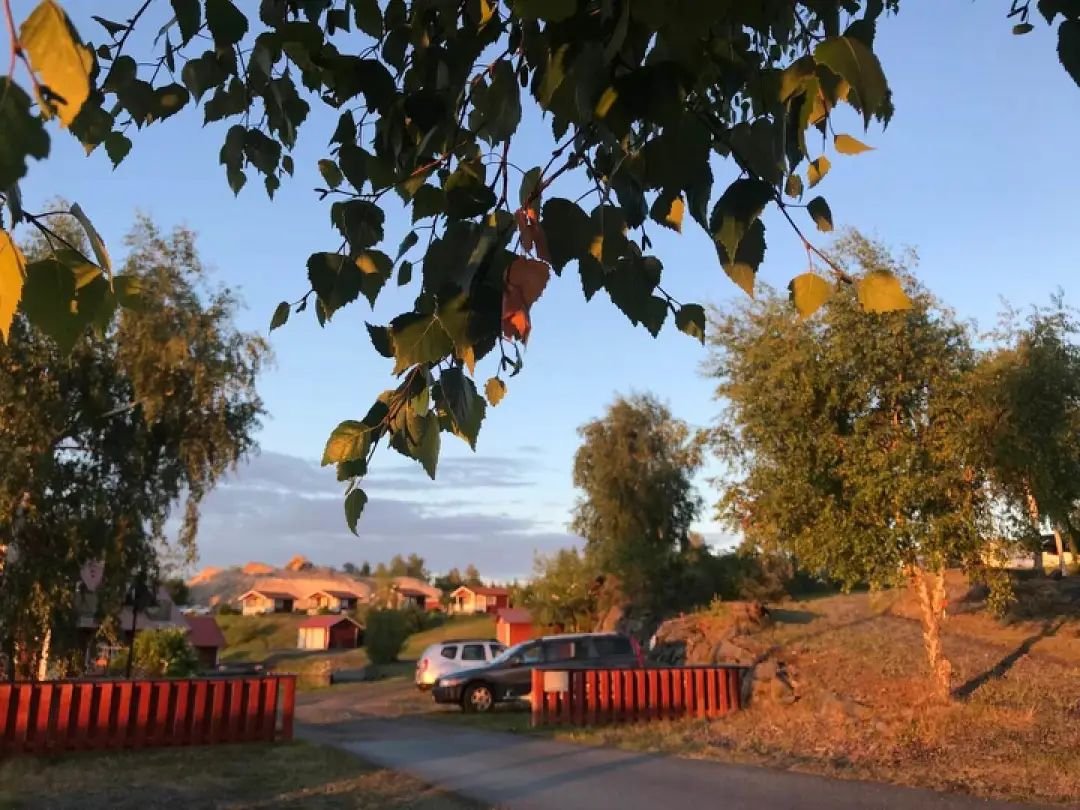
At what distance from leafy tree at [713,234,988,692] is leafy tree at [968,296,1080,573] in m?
0.37

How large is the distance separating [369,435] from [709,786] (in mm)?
7459

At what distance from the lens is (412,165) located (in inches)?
110

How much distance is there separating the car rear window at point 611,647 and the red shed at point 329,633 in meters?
54.4

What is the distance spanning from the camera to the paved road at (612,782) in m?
7.76

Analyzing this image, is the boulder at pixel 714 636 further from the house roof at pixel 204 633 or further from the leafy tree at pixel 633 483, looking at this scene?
the house roof at pixel 204 633

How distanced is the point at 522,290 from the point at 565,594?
36.1 m

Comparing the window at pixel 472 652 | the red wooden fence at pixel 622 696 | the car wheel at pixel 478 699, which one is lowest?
the car wheel at pixel 478 699

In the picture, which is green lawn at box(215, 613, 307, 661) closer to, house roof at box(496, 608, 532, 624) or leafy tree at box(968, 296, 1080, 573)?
house roof at box(496, 608, 532, 624)

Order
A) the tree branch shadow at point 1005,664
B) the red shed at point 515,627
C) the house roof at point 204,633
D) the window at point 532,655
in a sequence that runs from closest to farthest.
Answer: the tree branch shadow at point 1005,664
the window at point 532,655
the house roof at point 204,633
the red shed at point 515,627

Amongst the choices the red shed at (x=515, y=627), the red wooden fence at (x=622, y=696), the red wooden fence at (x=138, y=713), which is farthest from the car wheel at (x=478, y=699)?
the red shed at (x=515, y=627)

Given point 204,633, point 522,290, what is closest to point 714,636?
point 522,290

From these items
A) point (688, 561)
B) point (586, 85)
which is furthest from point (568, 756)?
point (688, 561)

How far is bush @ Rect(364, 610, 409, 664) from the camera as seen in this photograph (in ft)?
138

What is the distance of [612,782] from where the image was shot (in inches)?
356
